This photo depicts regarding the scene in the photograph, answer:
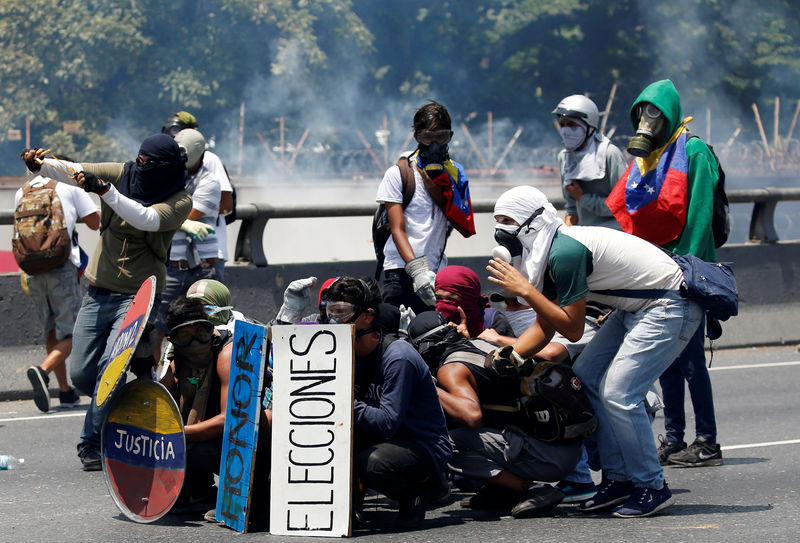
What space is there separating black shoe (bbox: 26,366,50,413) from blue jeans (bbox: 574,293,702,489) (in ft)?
13.4

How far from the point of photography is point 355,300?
523cm

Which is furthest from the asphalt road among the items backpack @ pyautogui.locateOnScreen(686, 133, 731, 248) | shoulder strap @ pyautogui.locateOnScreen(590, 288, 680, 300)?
backpack @ pyautogui.locateOnScreen(686, 133, 731, 248)

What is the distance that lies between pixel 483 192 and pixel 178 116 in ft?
87.4

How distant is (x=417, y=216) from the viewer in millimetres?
6898

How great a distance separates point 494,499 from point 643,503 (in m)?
0.71

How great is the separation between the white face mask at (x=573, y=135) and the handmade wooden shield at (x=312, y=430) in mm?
2928

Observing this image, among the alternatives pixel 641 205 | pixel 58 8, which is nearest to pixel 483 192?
pixel 58 8

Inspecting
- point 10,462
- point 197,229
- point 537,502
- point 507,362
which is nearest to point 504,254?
point 507,362

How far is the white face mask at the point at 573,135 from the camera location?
7.42m

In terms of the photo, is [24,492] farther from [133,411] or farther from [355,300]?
[355,300]

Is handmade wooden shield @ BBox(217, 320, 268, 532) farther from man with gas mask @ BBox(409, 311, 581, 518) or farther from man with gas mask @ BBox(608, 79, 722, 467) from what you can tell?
man with gas mask @ BBox(608, 79, 722, 467)

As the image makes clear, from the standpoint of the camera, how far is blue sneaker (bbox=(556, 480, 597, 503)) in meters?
5.66

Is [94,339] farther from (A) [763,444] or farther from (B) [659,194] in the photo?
(A) [763,444]

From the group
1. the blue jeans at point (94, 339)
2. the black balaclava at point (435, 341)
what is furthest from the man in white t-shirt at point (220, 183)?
the black balaclava at point (435, 341)
